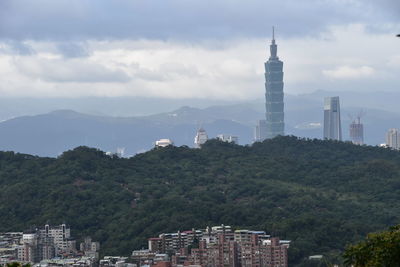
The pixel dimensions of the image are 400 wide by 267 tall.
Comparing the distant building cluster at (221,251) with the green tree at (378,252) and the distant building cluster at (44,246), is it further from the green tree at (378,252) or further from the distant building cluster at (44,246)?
the green tree at (378,252)

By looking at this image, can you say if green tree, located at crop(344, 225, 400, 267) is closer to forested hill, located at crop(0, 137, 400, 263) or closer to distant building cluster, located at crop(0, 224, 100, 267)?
forested hill, located at crop(0, 137, 400, 263)

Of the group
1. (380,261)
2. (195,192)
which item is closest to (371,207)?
(195,192)

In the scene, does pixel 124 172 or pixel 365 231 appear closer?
pixel 365 231

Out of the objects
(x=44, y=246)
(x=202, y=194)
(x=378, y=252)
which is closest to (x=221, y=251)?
(x=44, y=246)

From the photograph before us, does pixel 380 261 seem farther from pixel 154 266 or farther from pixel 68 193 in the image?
pixel 68 193

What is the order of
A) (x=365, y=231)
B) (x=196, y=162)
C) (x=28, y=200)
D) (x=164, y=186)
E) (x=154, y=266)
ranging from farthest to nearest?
(x=196, y=162), (x=164, y=186), (x=28, y=200), (x=365, y=231), (x=154, y=266)

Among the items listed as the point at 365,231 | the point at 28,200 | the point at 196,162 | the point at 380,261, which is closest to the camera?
the point at 380,261

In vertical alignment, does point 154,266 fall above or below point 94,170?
below

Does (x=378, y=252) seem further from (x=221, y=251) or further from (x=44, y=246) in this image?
(x=44, y=246)
